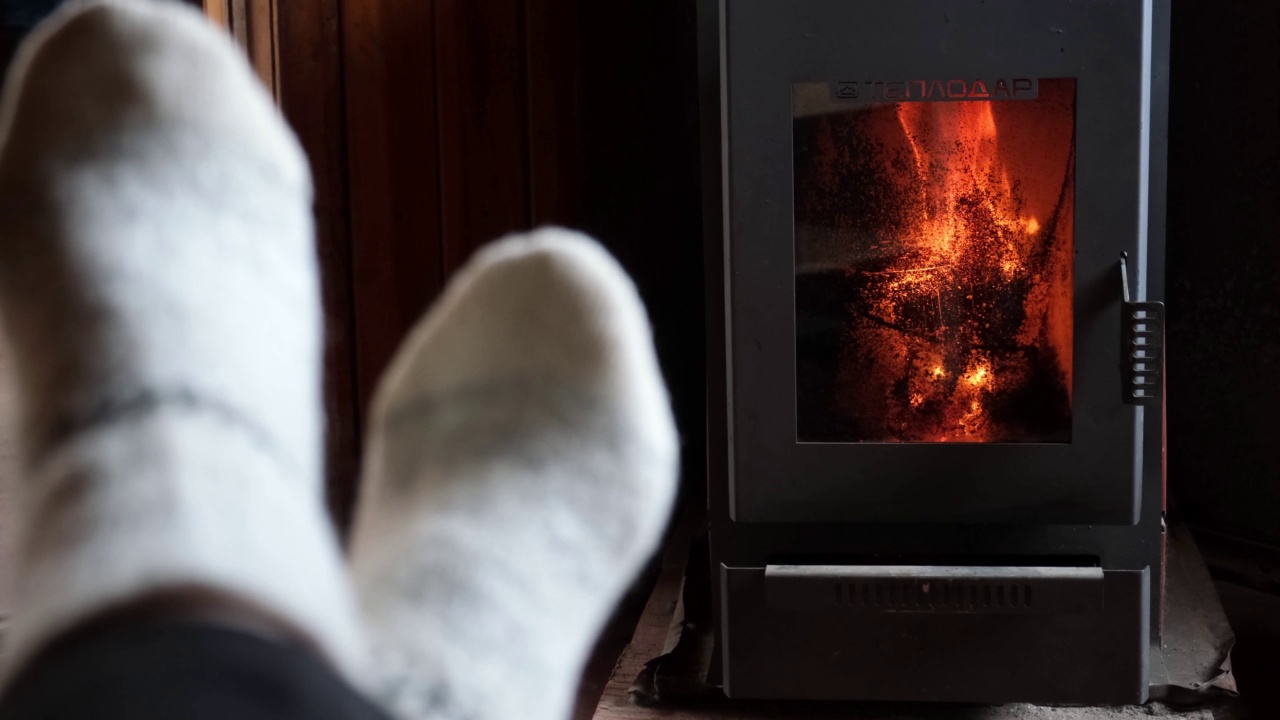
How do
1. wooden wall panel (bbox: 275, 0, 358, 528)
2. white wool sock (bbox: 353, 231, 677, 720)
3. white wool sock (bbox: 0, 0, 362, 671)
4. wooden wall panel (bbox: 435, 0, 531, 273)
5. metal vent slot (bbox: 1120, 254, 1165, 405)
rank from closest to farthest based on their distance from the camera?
white wool sock (bbox: 0, 0, 362, 671) → white wool sock (bbox: 353, 231, 677, 720) → metal vent slot (bbox: 1120, 254, 1165, 405) → wooden wall panel (bbox: 275, 0, 358, 528) → wooden wall panel (bbox: 435, 0, 531, 273)

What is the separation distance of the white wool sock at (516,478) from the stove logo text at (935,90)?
1.03 feet

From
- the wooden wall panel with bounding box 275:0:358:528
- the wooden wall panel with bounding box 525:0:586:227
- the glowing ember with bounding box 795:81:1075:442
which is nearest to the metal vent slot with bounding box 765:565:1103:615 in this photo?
the glowing ember with bounding box 795:81:1075:442

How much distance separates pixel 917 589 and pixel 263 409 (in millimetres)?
639

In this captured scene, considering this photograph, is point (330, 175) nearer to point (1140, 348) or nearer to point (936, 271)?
point (936, 271)

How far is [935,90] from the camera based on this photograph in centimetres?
94

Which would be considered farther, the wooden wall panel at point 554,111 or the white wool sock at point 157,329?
the wooden wall panel at point 554,111

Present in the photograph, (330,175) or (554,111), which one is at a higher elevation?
(554,111)

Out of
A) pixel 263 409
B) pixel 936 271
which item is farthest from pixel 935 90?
pixel 263 409

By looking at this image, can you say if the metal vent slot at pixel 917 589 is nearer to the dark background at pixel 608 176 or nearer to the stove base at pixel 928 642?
the stove base at pixel 928 642

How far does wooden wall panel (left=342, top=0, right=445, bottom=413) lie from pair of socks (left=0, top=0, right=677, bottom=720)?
0.42 meters

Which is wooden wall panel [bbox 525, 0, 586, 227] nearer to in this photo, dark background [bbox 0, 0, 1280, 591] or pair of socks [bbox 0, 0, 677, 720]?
dark background [bbox 0, 0, 1280, 591]

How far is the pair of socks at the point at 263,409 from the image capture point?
452 millimetres

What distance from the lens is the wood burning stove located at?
929mm

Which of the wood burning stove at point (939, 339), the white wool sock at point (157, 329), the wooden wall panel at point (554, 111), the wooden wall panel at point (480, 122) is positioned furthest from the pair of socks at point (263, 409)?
the wooden wall panel at point (554, 111)
